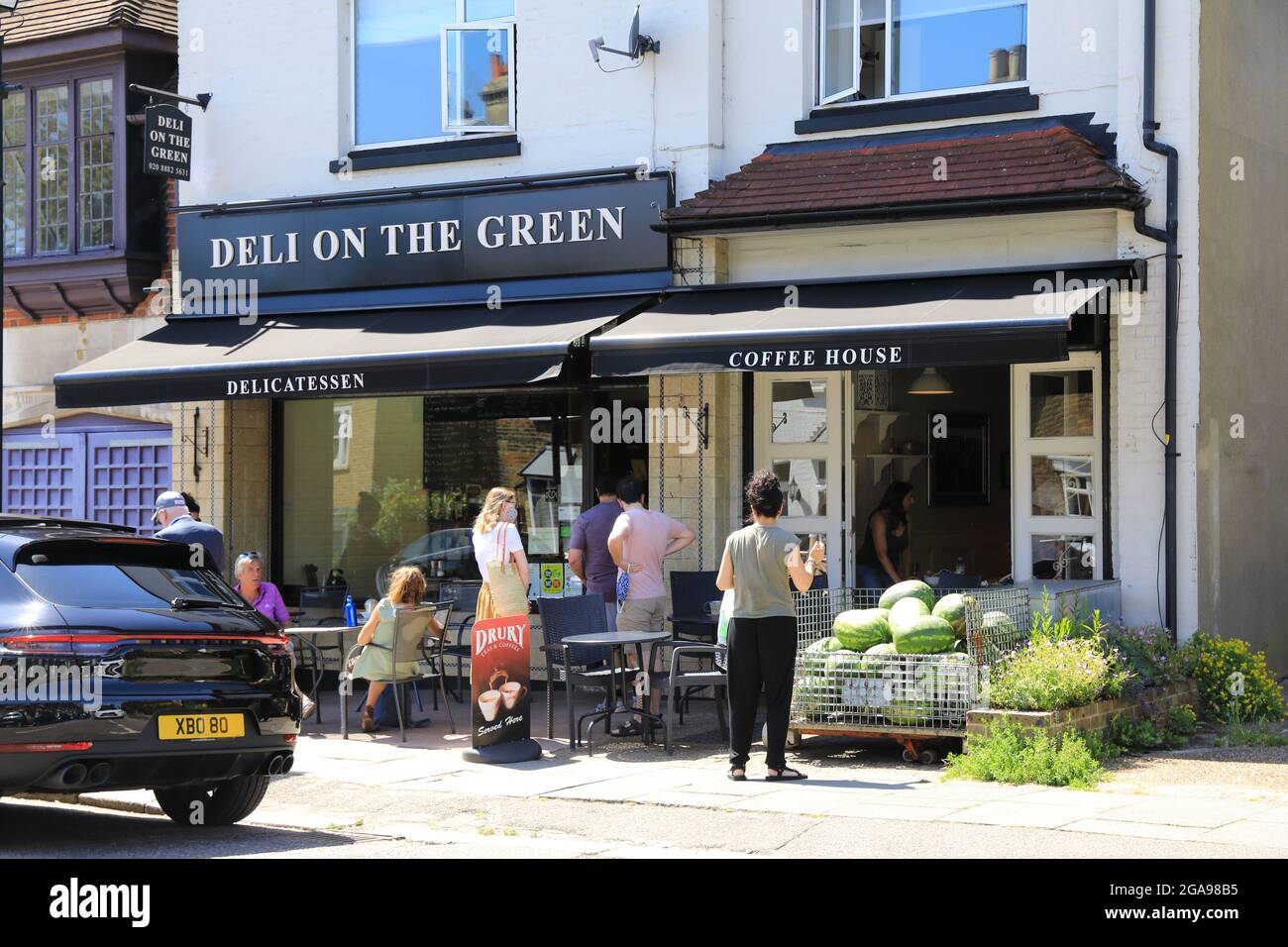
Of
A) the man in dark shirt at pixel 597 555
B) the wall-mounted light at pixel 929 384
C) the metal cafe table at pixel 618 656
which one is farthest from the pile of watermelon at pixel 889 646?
the wall-mounted light at pixel 929 384

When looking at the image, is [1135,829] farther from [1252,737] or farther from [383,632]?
[383,632]

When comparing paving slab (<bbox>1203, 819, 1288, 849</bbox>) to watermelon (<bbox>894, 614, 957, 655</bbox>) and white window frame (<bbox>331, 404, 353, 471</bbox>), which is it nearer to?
watermelon (<bbox>894, 614, 957, 655</bbox>)

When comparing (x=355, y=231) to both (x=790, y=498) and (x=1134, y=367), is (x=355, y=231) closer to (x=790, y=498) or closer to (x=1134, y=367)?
(x=790, y=498)

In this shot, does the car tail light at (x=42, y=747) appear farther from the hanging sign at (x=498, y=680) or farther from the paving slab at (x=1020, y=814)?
the paving slab at (x=1020, y=814)

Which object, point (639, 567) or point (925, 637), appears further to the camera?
point (639, 567)

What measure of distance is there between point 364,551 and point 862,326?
21.2 feet

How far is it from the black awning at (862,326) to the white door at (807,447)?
1.04 meters

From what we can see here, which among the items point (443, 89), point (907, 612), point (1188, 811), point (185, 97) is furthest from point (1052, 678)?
point (185, 97)

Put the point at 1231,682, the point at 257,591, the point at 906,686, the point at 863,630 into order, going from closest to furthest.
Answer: the point at 906,686
the point at 863,630
the point at 1231,682
the point at 257,591

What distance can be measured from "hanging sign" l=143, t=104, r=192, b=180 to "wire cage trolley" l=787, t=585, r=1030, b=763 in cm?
856

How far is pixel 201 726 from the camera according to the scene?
801 cm

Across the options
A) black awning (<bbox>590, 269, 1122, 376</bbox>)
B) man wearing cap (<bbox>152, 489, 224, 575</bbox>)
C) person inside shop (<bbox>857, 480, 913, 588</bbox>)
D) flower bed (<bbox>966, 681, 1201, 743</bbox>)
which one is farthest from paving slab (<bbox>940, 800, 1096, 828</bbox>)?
man wearing cap (<bbox>152, 489, 224, 575</bbox>)

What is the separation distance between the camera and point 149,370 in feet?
48.6

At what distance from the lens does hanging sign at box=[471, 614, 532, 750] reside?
10.8 metres
